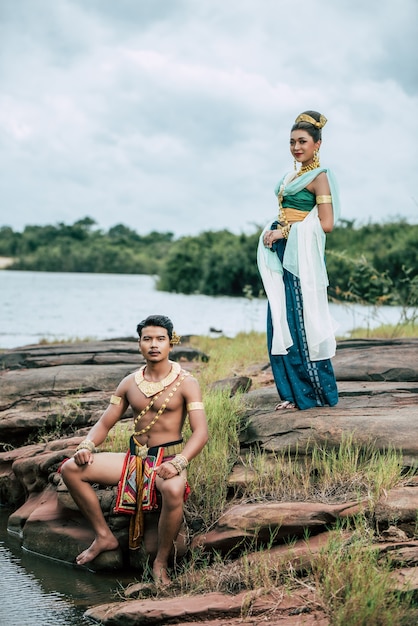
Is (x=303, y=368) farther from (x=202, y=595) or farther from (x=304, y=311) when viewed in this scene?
(x=202, y=595)

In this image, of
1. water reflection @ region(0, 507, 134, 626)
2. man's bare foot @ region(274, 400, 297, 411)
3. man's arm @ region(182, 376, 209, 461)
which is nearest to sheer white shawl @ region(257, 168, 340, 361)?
man's bare foot @ region(274, 400, 297, 411)

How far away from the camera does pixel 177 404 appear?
5133mm

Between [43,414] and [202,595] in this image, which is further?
[43,414]

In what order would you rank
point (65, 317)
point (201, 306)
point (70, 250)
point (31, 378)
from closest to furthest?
point (31, 378)
point (65, 317)
point (201, 306)
point (70, 250)

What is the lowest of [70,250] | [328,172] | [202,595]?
[202,595]

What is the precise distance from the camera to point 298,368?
584 cm

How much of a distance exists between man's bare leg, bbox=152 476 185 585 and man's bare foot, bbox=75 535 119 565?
0.42 m

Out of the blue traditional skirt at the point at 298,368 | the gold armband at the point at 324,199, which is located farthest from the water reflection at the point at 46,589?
the gold armband at the point at 324,199

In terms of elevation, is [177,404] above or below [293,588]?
above

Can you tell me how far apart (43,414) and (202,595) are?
3596 millimetres

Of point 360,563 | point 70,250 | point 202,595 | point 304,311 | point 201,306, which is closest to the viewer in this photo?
point 360,563

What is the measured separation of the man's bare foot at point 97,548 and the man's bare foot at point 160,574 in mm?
439

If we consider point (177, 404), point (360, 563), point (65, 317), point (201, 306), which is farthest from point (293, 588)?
point (201, 306)

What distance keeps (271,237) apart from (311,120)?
871mm
